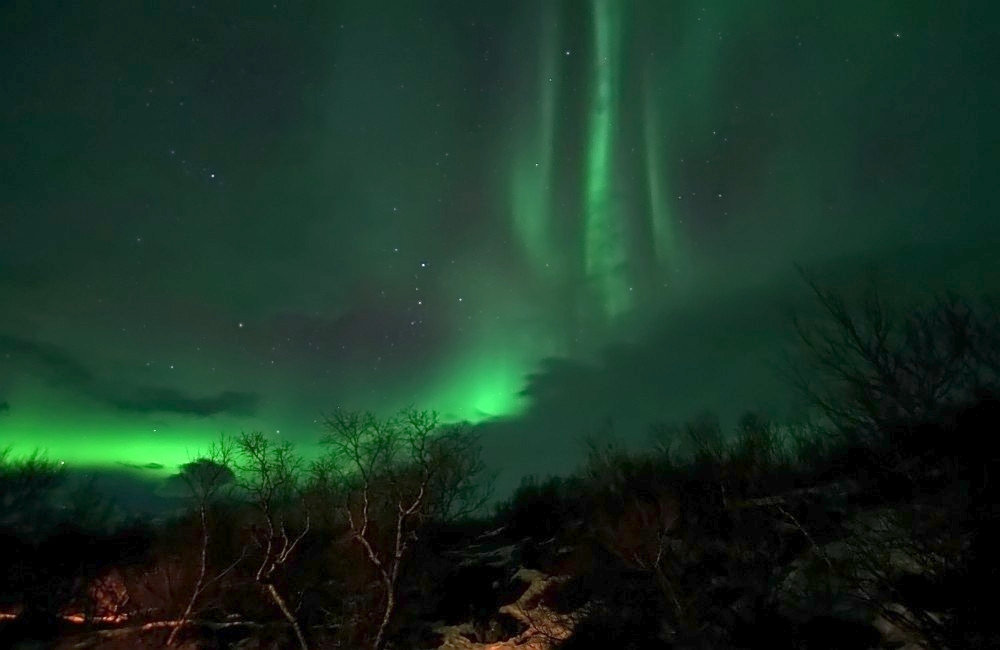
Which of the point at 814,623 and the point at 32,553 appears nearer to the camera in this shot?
the point at 814,623

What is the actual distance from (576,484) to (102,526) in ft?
96.2

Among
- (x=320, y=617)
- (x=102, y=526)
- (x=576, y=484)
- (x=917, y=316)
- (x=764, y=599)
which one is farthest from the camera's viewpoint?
(x=576, y=484)

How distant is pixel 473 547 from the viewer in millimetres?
33719

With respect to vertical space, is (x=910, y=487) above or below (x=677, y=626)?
above

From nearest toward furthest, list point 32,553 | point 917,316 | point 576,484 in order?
point 917,316 < point 32,553 < point 576,484

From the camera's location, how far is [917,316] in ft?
62.9

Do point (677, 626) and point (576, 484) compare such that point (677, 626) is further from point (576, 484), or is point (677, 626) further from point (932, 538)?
point (576, 484)

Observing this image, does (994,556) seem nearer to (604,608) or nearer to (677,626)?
(677,626)

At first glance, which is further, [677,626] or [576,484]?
[576,484]

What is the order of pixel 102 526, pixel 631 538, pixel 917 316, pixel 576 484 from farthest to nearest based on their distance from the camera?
pixel 576 484 → pixel 102 526 → pixel 631 538 → pixel 917 316

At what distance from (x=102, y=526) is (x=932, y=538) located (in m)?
40.3

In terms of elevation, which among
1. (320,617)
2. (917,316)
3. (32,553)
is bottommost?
(320,617)

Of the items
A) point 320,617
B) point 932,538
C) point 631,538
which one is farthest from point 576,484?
point 932,538

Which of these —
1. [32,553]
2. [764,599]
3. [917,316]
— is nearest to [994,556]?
[764,599]
